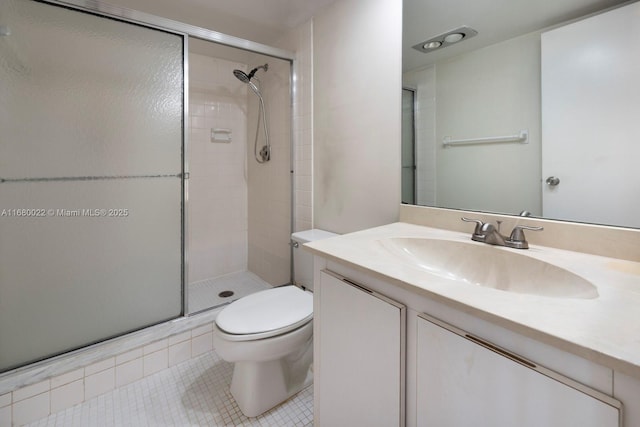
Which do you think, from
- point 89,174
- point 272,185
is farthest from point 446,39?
point 89,174

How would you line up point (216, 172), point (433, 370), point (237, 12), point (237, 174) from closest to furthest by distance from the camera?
point (433, 370)
point (237, 12)
point (216, 172)
point (237, 174)

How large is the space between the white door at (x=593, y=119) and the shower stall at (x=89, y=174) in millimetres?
1643

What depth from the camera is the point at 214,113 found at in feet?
8.66

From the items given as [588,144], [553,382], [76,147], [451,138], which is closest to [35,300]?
[76,147]

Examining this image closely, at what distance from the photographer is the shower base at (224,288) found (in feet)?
7.33

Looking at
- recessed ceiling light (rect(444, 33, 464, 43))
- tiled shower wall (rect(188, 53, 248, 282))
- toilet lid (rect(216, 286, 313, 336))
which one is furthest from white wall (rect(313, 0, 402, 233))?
tiled shower wall (rect(188, 53, 248, 282))

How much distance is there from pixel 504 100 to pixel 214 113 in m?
2.29

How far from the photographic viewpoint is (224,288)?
251 cm

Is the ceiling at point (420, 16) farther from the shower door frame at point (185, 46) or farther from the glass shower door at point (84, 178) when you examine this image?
the glass shower door at point (84, 178)

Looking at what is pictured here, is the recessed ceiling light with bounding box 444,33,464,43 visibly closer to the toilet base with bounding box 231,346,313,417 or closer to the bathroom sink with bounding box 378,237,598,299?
the bathroom sink with bounding box 378,237,598,299

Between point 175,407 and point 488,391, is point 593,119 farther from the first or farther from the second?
point 175,407

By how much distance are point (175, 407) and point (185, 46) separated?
5.99 ft

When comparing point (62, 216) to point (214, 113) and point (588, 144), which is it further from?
point (588, 144)

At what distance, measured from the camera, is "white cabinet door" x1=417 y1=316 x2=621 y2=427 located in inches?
18.5
